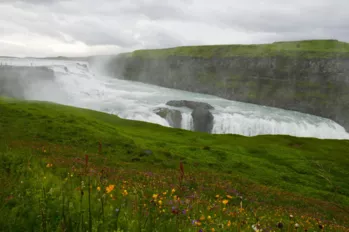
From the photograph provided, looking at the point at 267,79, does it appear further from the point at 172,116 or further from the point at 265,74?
the point at 172,116

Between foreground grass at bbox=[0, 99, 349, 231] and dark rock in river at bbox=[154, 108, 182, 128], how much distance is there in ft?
45.7

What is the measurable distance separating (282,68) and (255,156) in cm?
11142

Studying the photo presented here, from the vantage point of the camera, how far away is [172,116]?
71.5 m

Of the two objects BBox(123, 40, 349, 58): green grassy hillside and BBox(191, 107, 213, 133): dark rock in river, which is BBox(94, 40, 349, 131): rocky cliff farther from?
BBox(191, 107, 213, 133): dark rock in river

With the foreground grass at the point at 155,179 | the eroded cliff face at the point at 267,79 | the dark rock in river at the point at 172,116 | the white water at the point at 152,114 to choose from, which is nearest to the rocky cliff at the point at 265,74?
the eroded cliff face at the point at 267,79

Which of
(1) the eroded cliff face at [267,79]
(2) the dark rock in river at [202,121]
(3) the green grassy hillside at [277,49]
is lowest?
(2) the dark rock in river at [202,121]

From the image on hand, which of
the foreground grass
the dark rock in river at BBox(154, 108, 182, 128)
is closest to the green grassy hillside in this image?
the dark rock in river at BBox(154, 108, 182, 128)

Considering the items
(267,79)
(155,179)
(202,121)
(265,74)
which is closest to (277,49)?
(265,74)

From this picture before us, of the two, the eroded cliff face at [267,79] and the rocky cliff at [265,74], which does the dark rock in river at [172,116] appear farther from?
the rocky cliff at [265,74]

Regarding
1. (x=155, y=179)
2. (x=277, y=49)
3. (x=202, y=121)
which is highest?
(x=277, y=49)

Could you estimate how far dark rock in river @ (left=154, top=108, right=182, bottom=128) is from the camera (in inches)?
2777

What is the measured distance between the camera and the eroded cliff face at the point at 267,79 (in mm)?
119438

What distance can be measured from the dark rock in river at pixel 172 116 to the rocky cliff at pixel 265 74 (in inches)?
2698

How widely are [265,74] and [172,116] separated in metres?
89.5
